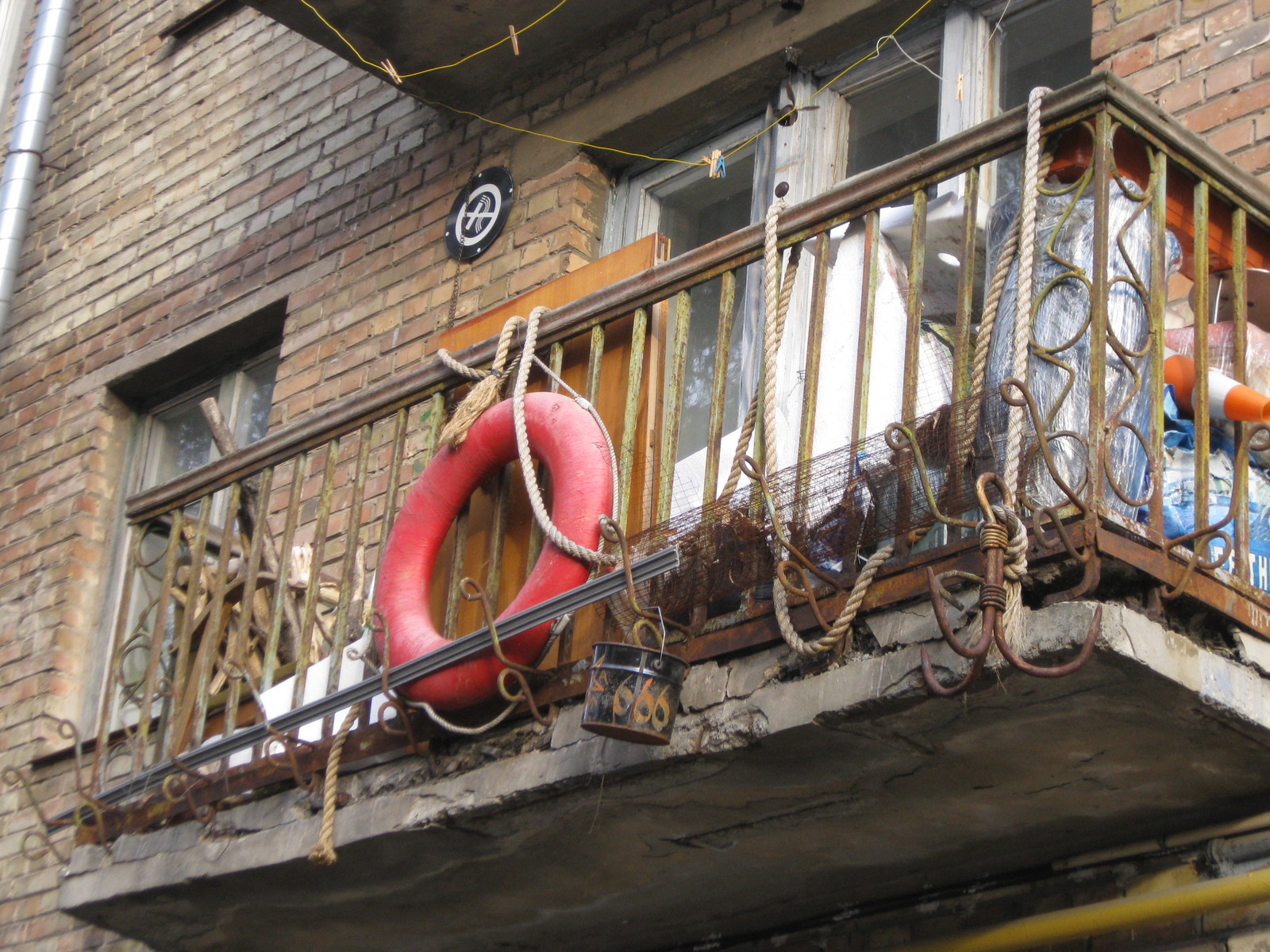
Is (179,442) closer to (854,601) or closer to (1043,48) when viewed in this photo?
(1043,48)

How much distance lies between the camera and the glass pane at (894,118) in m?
4.87

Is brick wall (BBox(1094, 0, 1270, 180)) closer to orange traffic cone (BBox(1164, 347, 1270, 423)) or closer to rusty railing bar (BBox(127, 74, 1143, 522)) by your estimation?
rusty railing bar (BBox(127, 74, 1143, 522))

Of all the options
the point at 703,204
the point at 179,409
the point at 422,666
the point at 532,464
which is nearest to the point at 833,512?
the point at 532,464

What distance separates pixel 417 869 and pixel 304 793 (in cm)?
32

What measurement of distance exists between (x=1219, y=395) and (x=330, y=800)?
198 cm

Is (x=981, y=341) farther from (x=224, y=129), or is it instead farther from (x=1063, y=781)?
(x=224, y=129)

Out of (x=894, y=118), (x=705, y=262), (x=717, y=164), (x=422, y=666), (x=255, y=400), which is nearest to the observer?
(x=422, y=666)

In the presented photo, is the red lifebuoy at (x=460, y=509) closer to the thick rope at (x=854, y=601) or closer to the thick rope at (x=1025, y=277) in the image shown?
the thick rope at (x=854, y=601)

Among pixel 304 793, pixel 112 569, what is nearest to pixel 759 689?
pixel 304 793

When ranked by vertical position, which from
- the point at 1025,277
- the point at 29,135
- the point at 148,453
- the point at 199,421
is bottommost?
the point at 1025,277

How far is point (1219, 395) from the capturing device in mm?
3189

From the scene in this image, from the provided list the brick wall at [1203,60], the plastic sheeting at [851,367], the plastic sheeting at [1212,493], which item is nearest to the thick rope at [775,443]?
the plastic sheeting at [851,367]

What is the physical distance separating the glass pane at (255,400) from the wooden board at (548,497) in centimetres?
236

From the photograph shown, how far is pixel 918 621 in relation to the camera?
2928 millimetres
